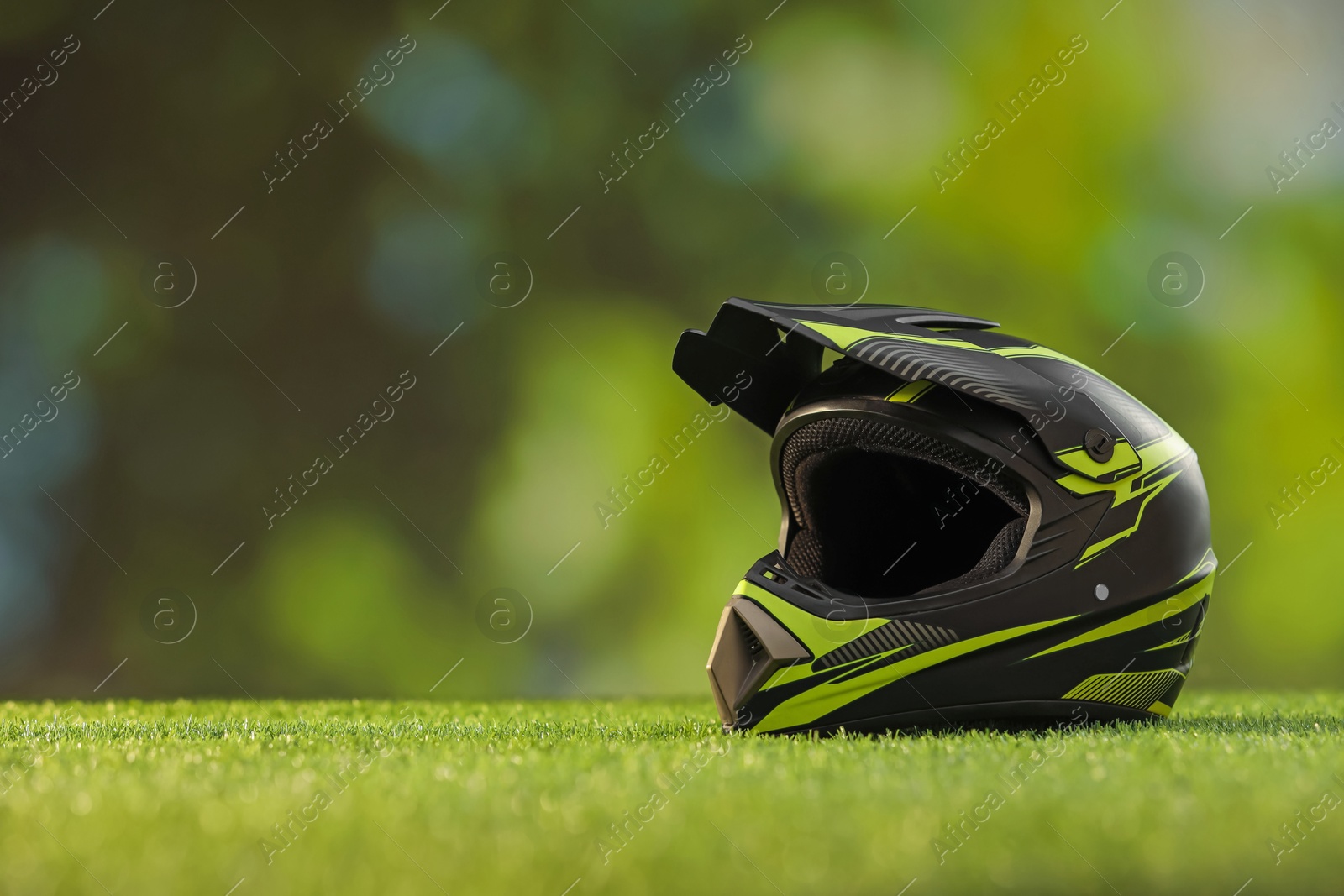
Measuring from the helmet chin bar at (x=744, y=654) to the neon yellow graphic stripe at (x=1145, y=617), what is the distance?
1.54ft

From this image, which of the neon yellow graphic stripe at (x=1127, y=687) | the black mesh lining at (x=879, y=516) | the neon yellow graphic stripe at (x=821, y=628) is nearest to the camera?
the neon yellow graphic stripe at (x=821, y=628)

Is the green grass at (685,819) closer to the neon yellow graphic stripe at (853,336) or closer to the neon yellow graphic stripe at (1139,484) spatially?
the neon yellow graphic stripe at (1139,484)

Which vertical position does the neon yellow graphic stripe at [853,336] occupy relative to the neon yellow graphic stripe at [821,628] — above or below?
above

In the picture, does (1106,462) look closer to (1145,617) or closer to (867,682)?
(1145,617)

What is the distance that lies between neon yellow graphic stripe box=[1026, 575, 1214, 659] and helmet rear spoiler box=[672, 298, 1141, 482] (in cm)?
27

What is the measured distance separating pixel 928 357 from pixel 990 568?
1.39 feet

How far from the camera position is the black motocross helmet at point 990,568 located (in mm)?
1956

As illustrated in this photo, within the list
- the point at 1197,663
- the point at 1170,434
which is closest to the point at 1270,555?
the point at 1197,663

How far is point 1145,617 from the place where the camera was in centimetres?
207

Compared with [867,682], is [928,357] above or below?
above
